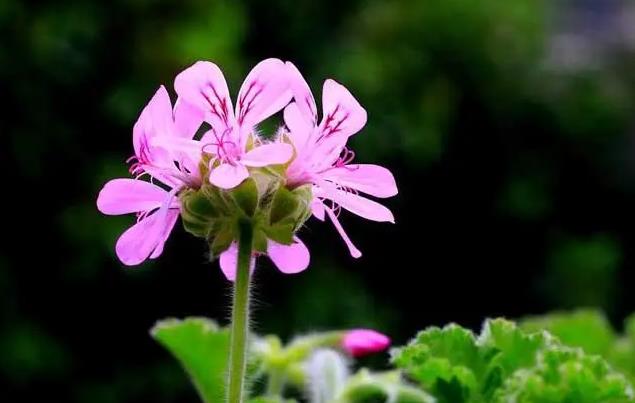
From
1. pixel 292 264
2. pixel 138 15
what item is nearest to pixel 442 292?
pixel 138 15

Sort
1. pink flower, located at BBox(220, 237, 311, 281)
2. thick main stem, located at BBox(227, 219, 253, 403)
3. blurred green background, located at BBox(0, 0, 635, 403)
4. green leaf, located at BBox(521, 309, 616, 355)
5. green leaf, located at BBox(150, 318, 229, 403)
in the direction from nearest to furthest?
thick main stem, located at BBox(227, 219, 253, 403), pink flower, located at BBox(220, 237, 311, 281), green leaf, located at BBox(150, 318, 229, 403), green leaf, located at BBox(521, 309, 616, 355), blurred green background, located at BBox(0, 0, 635, 403)

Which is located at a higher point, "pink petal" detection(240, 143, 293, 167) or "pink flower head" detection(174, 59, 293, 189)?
"pink flower head" detection(174, 59, 293, 189)

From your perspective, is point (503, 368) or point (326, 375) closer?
point (503, 368)

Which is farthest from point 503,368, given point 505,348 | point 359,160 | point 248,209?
point 359,160

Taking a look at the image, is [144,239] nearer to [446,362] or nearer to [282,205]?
[282,205]

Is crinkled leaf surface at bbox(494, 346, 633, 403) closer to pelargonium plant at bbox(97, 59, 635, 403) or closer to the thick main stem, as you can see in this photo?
pelargonium plant at bbox(97, 59, 635, 403)

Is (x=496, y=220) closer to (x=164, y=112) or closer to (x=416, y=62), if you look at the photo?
(x=416, y=62)

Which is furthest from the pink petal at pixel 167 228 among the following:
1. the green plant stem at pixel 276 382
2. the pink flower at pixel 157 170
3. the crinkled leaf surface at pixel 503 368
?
the green plant stem at pixel 276 382

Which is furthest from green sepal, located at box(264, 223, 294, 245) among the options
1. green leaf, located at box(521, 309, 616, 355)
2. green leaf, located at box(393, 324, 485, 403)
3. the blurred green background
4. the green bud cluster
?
the blurred green background
